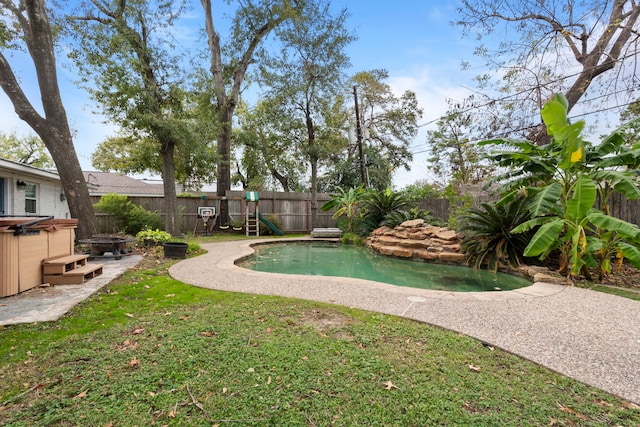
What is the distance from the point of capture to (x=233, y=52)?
13.8m

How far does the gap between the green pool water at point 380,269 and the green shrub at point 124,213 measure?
4.17 meters

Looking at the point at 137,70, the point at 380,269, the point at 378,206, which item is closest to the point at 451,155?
the point at 378,206

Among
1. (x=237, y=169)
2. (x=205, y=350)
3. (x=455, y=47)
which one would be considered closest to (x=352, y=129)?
(x=455, y=47)

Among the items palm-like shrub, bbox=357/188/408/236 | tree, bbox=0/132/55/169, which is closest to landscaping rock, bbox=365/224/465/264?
palm-like shrub, bbox=357/188/408/236

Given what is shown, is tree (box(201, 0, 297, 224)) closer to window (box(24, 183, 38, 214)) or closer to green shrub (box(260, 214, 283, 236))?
green shrub (box(260, 214, 283, 236))

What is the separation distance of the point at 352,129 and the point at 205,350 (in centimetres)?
1338

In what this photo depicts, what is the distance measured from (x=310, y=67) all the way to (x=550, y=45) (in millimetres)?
9252

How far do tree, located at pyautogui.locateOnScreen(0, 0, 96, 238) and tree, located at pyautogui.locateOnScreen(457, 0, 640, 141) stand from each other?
10614 mm

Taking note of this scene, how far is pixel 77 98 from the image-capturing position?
9.65 meters

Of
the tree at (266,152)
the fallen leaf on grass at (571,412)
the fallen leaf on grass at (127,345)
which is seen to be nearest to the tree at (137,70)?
the tree at (266,152)

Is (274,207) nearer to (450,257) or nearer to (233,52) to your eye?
(233,52)

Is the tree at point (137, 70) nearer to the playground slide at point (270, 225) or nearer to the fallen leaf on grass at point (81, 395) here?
the playground slide at point (270, 225)

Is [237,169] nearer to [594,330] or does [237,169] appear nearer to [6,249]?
[6,249]

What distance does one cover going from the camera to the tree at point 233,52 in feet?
42.2
